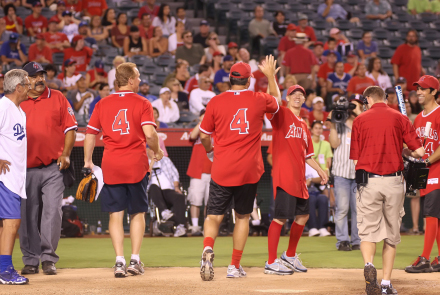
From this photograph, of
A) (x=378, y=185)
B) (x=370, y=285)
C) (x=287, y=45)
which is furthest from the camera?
(x=287, y=45)

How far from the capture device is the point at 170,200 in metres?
12.0

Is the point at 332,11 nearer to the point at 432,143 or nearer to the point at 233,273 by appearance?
the point at 432,143

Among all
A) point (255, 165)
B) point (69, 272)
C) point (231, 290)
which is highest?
point (255, 165)

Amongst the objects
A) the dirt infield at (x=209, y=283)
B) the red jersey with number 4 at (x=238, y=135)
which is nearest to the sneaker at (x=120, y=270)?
the dirt infield at (x=209, y=283)

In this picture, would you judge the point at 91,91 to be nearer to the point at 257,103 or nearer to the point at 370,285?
the point at 257,103

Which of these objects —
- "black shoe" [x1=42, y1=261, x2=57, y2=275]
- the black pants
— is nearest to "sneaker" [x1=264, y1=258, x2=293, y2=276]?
"black shoe" [x1=42, y1=261, x2=57, y2=275]

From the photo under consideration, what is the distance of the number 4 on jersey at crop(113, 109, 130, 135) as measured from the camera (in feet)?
22.4

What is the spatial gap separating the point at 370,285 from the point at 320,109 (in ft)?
27.7

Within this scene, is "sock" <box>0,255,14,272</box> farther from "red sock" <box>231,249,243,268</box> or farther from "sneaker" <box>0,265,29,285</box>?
"red sock" <box>231,249,243,268</box>

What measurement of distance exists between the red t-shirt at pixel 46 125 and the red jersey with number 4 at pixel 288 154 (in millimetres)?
2381

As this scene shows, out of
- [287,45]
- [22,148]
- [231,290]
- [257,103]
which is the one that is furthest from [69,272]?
[287,45]

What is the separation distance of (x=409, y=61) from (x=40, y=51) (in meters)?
9.66

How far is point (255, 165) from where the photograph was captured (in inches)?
263

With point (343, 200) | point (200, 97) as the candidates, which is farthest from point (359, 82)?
point (343, 200)
